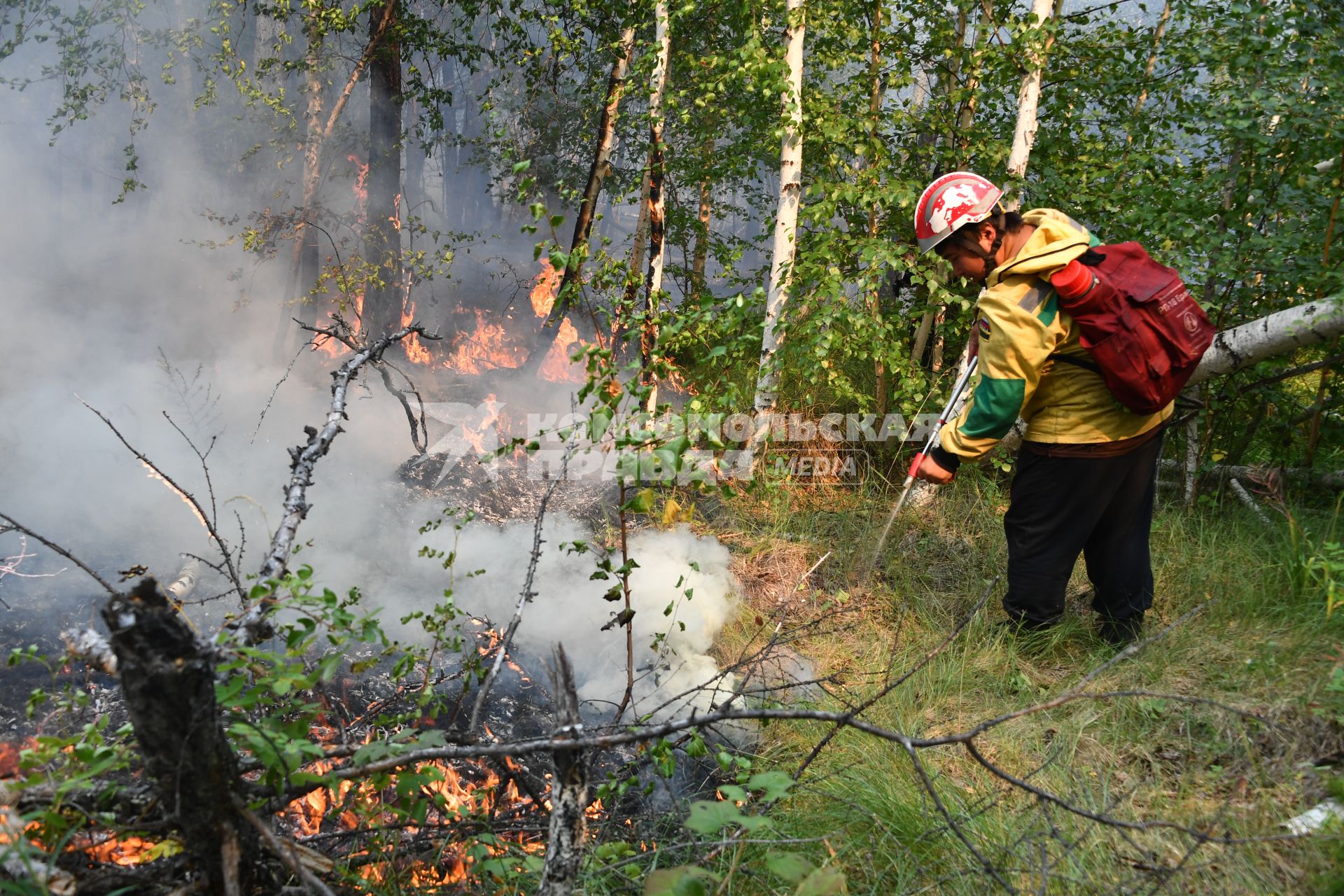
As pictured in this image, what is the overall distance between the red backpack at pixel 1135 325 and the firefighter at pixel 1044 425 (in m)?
0.08

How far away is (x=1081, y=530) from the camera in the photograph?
324 cm

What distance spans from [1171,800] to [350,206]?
10539 mm

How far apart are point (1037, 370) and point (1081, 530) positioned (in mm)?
768

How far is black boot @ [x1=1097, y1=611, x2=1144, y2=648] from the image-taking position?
11.1 ft

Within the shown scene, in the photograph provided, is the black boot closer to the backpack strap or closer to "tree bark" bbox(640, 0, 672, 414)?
the backpack strap

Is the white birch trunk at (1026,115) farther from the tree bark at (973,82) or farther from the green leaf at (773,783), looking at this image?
the green leaf at (773,783)

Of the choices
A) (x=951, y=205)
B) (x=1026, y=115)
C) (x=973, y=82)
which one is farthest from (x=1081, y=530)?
(x=973, y=82)

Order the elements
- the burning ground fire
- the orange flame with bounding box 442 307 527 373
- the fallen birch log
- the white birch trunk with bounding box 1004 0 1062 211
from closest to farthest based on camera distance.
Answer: the fallen birch log, the white birch trunk with bounding box 1004 0 1062 211, the burning ground fire, the orange flame with bounding box 442 307 527 373

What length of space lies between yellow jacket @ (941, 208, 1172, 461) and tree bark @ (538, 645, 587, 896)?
2113 mm

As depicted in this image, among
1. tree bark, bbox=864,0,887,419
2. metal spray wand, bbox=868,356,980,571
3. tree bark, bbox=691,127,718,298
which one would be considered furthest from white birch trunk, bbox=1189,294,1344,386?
tree bark, bbox=691,127,718,298

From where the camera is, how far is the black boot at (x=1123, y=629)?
340 centimetres

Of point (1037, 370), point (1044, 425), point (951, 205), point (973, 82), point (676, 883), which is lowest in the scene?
point (676, 883)

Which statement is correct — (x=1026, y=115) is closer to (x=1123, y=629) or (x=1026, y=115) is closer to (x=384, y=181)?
(x=1123, y=629)

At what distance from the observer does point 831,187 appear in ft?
15.6
